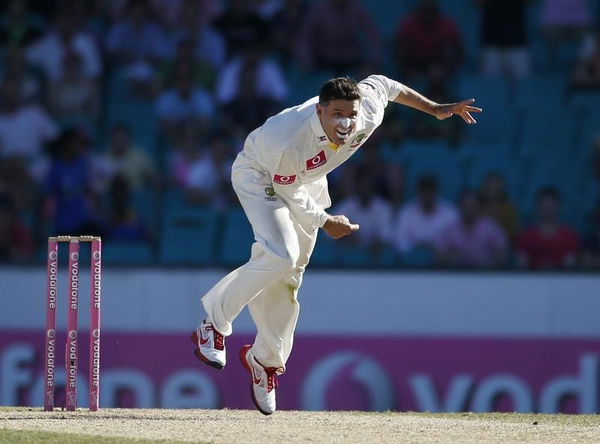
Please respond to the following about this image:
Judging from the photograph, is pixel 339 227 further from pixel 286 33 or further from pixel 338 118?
pixel 286 33

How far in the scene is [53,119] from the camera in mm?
12430

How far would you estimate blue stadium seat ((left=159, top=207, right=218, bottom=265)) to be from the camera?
36.3 feet

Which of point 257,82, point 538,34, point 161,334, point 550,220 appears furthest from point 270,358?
point 538,34

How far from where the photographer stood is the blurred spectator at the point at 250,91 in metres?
12.2

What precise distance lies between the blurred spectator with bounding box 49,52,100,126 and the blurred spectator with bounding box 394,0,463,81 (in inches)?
115

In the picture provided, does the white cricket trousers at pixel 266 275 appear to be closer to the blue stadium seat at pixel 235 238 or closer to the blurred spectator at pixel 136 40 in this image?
the blue stadium seat at pixel 235 238

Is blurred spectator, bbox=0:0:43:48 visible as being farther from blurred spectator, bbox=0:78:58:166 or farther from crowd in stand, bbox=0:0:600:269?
blurred spectator, bbox=0:78:58:166

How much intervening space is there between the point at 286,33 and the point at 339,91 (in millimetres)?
6512

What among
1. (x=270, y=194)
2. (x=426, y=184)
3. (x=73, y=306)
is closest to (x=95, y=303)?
(x=73, y=306)

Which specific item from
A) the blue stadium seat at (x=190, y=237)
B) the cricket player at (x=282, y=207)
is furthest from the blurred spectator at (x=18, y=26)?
the cricket player at (x=282, y=207)

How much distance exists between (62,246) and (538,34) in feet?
18.2

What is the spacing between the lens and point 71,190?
37.7 ft

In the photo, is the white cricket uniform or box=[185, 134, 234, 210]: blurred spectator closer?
the white cricket uniform

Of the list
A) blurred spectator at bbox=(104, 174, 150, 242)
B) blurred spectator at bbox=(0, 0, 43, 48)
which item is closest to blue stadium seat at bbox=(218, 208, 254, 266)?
blurred spectator at bbox=(104, 174, 150, 242)
